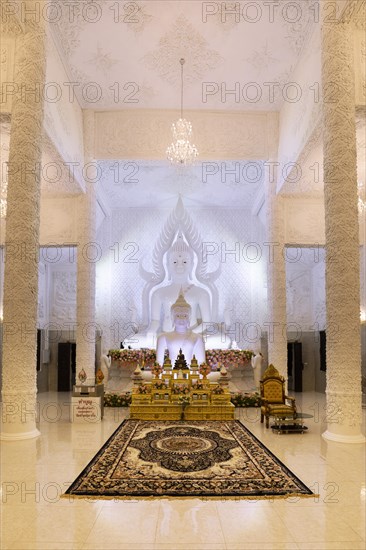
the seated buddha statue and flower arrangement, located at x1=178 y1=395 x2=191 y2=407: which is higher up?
the seated buddha statue

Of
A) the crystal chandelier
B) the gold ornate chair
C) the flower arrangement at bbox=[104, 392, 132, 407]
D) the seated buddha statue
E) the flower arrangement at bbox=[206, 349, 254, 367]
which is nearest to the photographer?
the gold ornate chair

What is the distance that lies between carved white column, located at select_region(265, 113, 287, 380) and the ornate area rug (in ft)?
15.5

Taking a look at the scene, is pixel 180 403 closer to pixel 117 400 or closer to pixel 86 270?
pixel 117 400

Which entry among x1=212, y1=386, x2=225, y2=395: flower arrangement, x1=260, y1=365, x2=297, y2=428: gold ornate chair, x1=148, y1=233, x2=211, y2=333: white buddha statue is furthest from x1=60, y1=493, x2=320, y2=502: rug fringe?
x1=148, y1=233, x2=211, y2=333: white buddha statue

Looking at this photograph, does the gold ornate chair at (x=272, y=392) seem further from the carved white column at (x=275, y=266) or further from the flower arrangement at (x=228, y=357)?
the flower arrangement at (x=228, y=357)

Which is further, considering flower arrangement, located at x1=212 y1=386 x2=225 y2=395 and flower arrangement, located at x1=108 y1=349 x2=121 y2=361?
flower arrangement, located at x1=108 y1=349 x2=121 y2=361

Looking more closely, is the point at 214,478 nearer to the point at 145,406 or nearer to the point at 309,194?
the point at 145,406

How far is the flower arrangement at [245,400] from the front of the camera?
33.2 ft

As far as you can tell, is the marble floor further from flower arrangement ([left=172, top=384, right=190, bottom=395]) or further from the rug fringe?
flower arrangement ([left=172, top=384, right=190, bottom=395])

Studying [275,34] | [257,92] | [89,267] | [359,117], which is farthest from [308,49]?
[89,267]

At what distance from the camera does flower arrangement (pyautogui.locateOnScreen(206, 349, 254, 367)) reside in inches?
509

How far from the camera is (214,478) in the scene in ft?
16.3

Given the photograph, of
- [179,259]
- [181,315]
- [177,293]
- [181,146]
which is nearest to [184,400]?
[181,315]

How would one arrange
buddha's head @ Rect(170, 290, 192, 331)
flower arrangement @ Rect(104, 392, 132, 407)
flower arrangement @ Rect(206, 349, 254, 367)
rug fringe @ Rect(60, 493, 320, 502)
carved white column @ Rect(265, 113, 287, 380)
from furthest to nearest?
flower arrangement @ Rect(206, 349, 254, 367) < carved white column @ Rect(265, 113, 287, 380) < buddha's head @ Rect(170, 290, 192, 331) < flower arrangement @ Rect(104, 392, 132, 407) < rug fringe @ Rect(60, 493, 320, 502)
